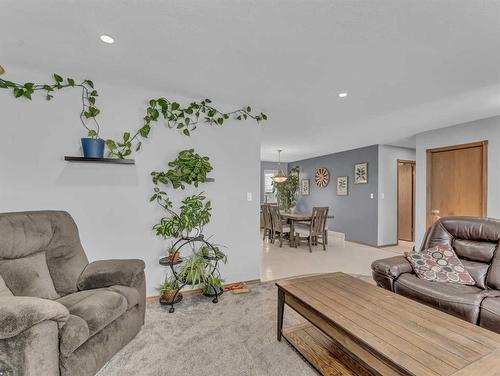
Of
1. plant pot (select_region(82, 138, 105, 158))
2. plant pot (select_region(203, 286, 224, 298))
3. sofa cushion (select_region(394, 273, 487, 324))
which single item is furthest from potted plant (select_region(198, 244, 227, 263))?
sofa cushion (select_region(394, 273, 487, 324))

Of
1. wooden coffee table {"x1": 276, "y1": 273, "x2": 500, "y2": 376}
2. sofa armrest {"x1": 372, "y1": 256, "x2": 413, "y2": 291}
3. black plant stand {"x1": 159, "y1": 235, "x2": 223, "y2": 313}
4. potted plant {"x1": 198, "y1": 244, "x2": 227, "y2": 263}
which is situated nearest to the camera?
wooden coffee table {"x1": 276, "y1": 273, "x2": 500, "y2": 376}

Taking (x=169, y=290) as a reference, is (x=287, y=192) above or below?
above

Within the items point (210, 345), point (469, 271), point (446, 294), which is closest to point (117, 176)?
point (210, 345)

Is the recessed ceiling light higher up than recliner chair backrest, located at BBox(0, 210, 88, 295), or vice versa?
the recessed ceiling light

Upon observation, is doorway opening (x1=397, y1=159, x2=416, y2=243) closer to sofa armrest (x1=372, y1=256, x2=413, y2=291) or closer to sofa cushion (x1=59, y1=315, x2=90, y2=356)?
sofa armrest (x1=372, y1=256, x2=413, y2=291)

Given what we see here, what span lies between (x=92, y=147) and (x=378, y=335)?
2.65 meters

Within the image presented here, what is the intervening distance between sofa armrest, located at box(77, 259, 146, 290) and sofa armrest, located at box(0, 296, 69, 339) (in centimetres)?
Result: 60

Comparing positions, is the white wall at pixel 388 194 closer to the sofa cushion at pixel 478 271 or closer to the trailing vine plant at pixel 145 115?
the sofa cushion at pixel 478 271

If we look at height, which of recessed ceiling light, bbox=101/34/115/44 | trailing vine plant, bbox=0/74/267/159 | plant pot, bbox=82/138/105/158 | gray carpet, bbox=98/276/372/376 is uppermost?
recessed ceiling light, bbox=101/34/115/44

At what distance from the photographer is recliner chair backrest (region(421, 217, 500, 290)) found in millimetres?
2084

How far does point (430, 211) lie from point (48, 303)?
199 inches

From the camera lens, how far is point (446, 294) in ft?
6.24

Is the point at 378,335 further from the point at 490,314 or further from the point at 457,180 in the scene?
the point at 457,180

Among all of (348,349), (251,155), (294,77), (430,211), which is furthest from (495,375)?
(430,211)
